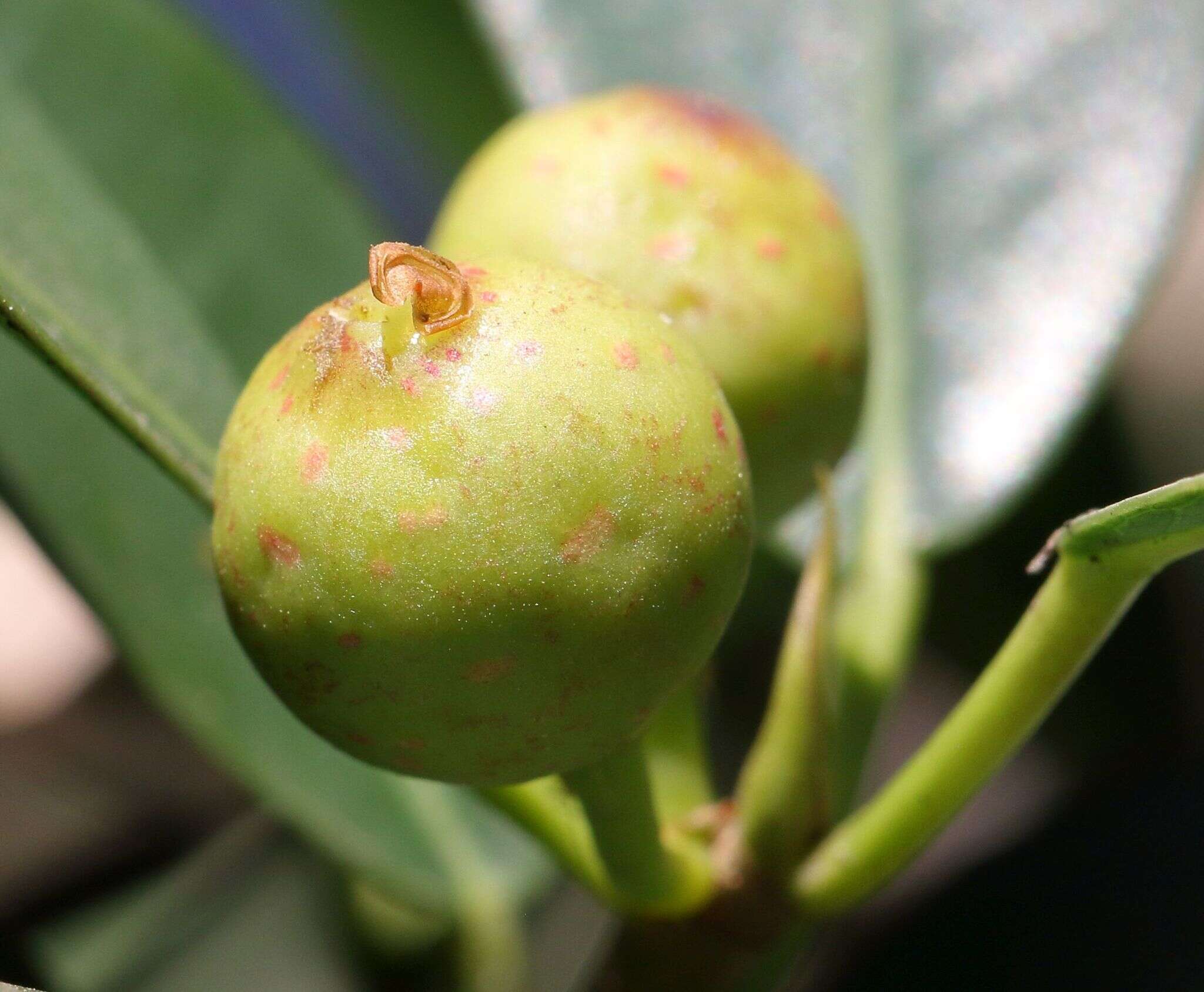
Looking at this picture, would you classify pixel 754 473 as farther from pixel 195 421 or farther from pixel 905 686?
pixel 905 686

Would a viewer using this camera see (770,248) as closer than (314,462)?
No

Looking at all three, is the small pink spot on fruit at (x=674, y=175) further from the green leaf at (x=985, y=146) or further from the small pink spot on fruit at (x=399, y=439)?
the green leaf at (x=985, y=146)

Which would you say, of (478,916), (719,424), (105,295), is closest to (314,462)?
(719,424)

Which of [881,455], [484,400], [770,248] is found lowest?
[881,455]

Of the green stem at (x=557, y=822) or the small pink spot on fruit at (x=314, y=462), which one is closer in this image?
the small pink spot on fruit at (x=314, y=462)

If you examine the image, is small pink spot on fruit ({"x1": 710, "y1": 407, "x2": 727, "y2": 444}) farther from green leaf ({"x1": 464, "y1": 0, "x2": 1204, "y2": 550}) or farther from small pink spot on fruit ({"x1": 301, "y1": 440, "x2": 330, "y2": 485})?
green leaf ({"x1": 464, "y1": 0, "x2": 1204, "y2": 550})

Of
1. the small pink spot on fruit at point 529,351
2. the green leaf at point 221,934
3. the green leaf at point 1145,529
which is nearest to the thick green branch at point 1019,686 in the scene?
the green leaf at point 1145,529

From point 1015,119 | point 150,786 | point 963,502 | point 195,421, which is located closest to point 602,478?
point 195,421

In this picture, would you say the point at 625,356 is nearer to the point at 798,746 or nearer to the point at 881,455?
the point at 798,746
